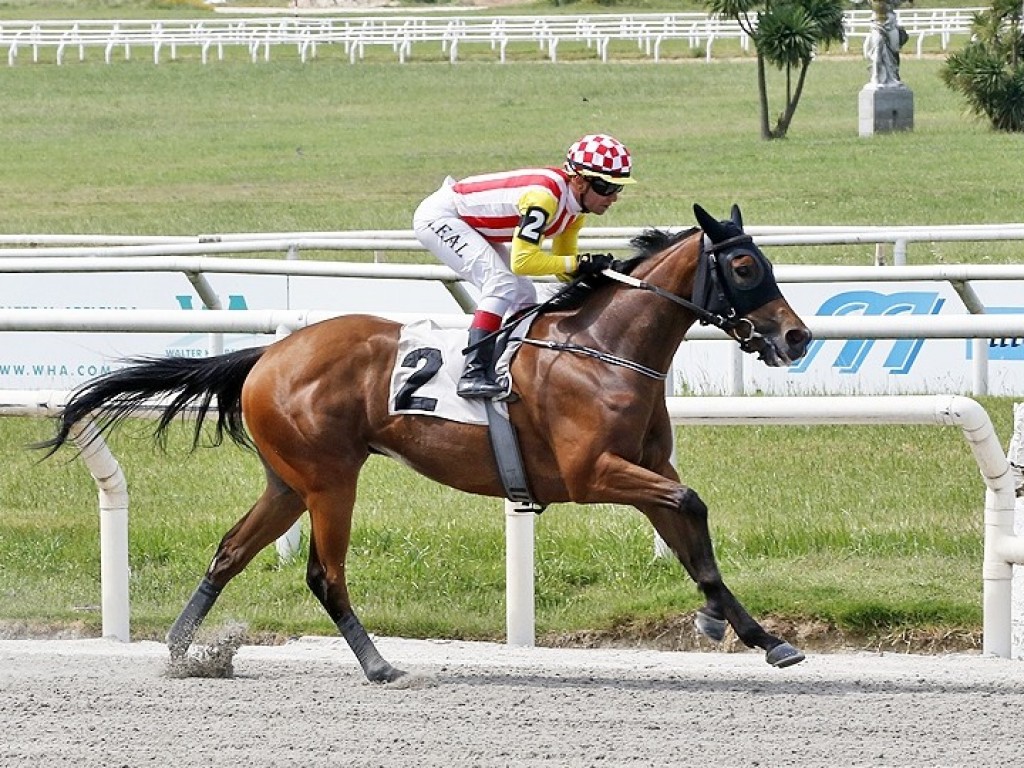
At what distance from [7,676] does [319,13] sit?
2400 inches

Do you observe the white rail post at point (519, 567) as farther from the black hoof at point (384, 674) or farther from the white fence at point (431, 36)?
the white fence at point (431, 36)

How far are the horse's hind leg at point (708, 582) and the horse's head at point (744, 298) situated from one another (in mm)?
490

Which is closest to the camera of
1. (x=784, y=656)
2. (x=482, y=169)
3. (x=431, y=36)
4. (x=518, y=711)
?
(x=518, y=711)

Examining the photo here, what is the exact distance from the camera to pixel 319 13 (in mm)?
64688

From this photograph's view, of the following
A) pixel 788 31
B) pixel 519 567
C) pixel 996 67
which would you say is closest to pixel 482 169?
pixel 788 31

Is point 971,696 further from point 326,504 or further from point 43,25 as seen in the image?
point 43,25

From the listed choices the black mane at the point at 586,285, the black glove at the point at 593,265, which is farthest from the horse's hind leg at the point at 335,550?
the black glove at the point at 593,265

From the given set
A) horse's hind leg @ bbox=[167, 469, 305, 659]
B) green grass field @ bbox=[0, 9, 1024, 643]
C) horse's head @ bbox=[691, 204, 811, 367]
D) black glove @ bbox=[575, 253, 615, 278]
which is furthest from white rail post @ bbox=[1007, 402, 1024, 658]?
horse's hind leg @ bbox=[167, 469, 305, 659]

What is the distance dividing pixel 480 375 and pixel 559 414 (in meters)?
0.26

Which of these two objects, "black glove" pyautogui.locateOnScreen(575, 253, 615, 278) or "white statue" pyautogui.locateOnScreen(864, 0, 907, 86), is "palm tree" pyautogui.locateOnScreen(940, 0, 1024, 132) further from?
"black glove" pyautogui.locateOnScreen(575, 253, 615, 278)

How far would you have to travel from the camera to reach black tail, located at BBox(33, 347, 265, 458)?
5.85m

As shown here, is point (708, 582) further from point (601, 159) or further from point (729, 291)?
point (601, 159)

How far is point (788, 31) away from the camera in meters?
31.5

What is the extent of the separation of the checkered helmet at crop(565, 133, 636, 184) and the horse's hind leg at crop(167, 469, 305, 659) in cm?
130
